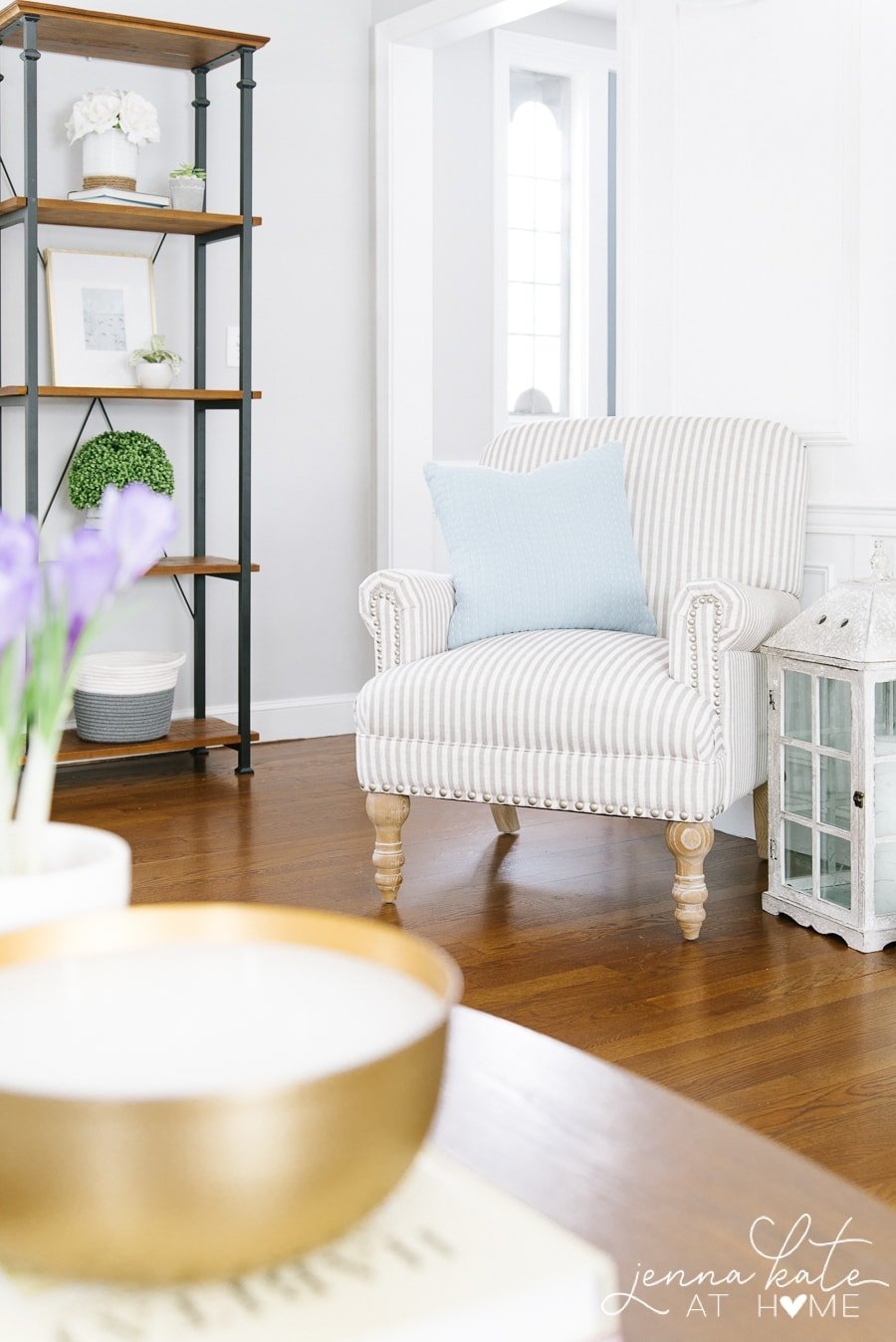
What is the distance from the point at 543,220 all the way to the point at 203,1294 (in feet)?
18.3

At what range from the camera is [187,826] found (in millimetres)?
3662

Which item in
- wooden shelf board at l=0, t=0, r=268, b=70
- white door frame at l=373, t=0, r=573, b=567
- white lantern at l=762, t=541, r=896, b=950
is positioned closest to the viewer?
white lantern at l=762, t=541, r=896, b=950

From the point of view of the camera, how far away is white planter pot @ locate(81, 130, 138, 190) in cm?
406

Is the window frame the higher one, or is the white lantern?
the window frame

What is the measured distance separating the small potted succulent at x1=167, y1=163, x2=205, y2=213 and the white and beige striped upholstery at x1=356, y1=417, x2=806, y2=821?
167cm

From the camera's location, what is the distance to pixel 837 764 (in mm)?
2758

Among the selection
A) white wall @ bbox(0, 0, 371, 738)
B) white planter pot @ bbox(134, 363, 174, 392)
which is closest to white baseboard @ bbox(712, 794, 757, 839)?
white wall @ bbox(0, 0, 371, 738)

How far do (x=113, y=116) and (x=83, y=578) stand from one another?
389 cm

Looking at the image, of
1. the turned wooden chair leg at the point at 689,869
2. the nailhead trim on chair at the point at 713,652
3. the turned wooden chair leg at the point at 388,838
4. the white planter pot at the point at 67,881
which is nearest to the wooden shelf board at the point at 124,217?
the turned wooden chair leg at the point at 388,838

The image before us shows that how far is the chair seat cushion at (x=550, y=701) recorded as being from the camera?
2.70 metres

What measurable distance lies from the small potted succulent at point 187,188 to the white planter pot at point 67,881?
3827 millimetres

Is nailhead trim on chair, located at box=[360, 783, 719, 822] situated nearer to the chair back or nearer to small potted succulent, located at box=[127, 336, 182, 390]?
the chair back

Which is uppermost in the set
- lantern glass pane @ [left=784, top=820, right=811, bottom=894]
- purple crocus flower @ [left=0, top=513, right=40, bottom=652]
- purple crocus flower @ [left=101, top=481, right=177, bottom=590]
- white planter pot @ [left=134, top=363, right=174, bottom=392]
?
white planter pot @ [left=134, top=363, right=174, bottom=392]

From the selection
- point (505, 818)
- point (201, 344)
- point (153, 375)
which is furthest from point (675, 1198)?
point (201, 344)
